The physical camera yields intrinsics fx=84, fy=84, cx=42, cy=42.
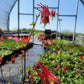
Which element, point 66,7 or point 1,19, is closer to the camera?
point 66,7

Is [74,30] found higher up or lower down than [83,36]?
higher up

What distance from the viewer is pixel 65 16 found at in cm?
351

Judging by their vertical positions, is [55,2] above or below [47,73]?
above

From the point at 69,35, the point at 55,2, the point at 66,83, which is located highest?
the point at 55,2

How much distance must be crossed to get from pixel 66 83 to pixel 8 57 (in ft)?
4.72

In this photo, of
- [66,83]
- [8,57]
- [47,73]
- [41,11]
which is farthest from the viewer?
[8,57]

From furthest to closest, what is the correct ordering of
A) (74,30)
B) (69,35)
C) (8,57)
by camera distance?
(69,35), (74,30), (8,57)

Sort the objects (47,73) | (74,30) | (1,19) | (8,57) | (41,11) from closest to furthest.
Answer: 1. (47,73)
2. (41,11)
3. (8,57)
4. (74,30)
5. (1,19)

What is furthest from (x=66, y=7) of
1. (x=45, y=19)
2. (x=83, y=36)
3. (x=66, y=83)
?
(x=45, y=19)

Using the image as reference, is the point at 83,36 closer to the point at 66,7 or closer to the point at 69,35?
the point at 66,7

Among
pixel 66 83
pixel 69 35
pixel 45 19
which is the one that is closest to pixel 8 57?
pixel 66 83

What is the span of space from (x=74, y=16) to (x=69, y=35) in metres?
2.35

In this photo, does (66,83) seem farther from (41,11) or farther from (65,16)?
(65,16)

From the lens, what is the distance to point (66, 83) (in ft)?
3.31
